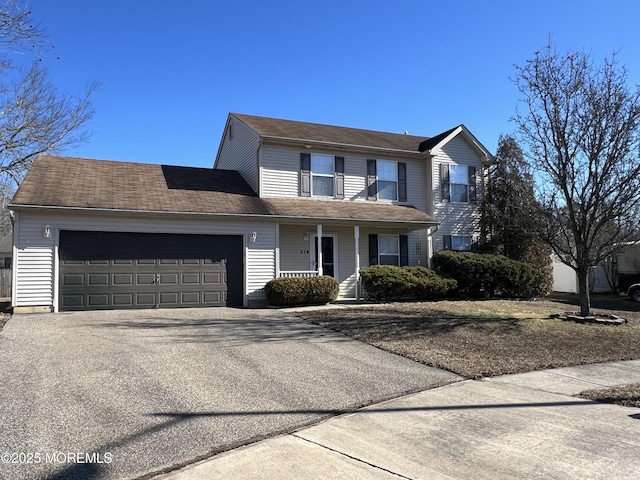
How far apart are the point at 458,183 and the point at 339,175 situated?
549cm

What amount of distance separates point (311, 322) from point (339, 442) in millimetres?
7258

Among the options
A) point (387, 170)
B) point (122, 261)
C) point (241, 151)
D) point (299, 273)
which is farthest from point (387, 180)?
point (122, 261)

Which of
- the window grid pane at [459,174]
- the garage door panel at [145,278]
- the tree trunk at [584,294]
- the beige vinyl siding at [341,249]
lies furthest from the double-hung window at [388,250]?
the garage door panel at [145,278]

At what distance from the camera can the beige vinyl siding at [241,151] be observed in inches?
685

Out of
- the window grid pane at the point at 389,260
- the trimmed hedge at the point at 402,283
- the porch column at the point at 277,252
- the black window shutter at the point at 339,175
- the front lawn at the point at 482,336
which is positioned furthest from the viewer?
the window grid pane at the point at 389,260

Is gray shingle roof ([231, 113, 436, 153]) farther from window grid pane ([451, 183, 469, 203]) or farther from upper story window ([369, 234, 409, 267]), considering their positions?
upper story window ([369, 234, 409, 267])

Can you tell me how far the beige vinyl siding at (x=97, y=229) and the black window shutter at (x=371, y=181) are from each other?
494 cm

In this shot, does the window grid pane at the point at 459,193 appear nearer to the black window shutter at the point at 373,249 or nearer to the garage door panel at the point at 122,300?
the black window shutter at the point at 373,249

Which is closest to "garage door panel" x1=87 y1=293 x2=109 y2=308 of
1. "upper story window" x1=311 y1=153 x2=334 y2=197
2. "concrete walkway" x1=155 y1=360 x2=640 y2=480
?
"upper story window" x1=311 y1=153 x2=334 y2=197

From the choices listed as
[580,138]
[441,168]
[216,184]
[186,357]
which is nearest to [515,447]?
[186,357]

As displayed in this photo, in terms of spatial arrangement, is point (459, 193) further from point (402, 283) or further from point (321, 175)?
point (321, 175)

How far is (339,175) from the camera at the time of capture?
18.0 meters

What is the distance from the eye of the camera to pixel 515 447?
431 cm

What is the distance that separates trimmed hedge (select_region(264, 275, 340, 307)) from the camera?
48.0 ft
